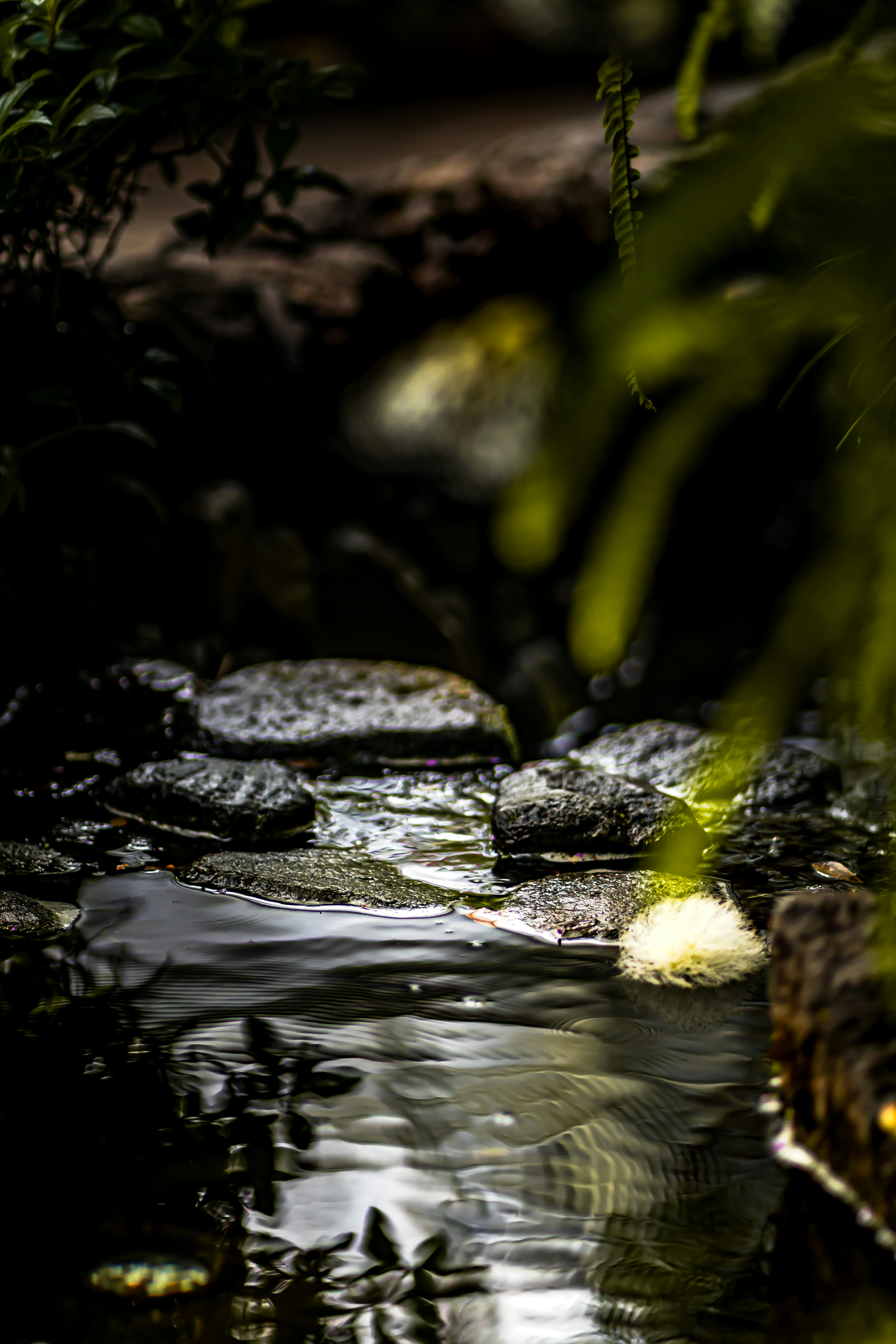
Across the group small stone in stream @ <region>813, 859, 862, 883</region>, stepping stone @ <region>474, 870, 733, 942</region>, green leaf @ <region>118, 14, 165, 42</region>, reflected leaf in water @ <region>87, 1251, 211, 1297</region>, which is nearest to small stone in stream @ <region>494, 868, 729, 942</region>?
stepping stone @ <region>474, 870, 733, 942</region>

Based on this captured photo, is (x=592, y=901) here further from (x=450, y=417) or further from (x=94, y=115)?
(x=450, y=417)

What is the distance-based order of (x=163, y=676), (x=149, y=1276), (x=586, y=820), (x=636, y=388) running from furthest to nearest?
(x=163, y=676) → (x=586, y=820) → (x=149, y=1276) → (x=636, y=388)

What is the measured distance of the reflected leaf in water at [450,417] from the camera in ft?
13.2

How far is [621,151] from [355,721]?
2.42 m

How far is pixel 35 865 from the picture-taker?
2217 mm

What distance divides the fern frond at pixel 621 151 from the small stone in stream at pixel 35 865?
1885mm

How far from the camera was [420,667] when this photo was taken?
3.41 metres

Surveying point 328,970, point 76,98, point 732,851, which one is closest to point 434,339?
point 76,98

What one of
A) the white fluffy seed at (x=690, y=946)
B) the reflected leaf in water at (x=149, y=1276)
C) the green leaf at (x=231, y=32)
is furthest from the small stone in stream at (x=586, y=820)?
the green leaf at (x=231, y=32)

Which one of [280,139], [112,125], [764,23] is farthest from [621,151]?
[280,139]

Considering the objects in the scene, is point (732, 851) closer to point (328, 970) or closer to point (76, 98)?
point (328, 970)

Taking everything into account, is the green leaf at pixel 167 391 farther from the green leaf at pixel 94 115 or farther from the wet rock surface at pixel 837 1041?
the wet rock surface at pixel 837 1041

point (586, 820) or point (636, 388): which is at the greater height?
point (636, 388)

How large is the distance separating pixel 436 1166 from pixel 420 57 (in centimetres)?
624
